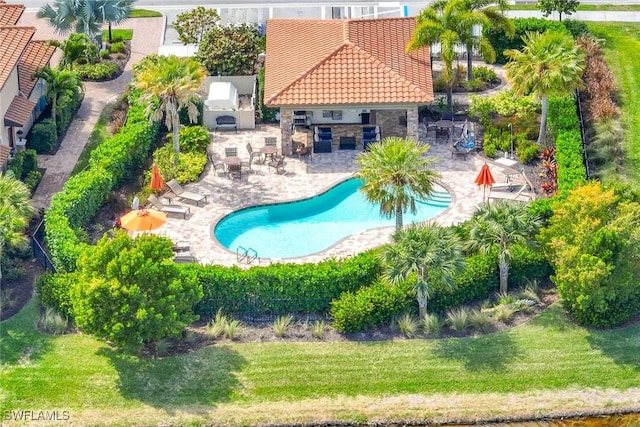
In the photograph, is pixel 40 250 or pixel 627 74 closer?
pixel 40 250

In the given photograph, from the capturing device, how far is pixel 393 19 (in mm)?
70188

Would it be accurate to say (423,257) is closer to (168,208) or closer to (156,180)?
(168,208)

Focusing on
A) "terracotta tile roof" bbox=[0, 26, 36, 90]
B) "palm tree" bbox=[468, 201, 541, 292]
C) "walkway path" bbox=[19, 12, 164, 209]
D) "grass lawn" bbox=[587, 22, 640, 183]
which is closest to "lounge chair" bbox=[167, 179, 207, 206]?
"walkway path" bbox=[19, 12, 164, 209]

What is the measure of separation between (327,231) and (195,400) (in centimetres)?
1264

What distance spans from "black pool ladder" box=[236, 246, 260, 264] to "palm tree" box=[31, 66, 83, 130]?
14.6 meters

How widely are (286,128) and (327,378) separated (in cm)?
1821

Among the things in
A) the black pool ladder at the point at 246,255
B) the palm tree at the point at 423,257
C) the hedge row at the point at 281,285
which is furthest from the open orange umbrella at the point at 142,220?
the palm tree at the point at 423,257

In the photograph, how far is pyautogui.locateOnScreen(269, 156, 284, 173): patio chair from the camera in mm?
65688

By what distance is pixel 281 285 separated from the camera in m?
54.8

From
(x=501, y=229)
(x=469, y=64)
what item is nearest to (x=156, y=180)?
(x=501, y=229)

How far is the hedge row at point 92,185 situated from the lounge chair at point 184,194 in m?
2.62

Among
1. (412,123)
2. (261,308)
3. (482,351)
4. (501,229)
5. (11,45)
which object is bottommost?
(482,351)

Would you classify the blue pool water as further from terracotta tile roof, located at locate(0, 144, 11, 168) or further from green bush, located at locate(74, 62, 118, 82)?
green bush, located at locate(74, 62, 118, 82)

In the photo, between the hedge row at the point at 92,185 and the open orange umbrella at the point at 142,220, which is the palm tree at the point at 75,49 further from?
the open orange umbrella at the point at 142,220
